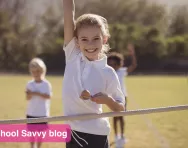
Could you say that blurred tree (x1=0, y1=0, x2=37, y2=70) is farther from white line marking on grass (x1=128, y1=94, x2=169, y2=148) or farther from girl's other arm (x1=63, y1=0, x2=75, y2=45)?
girl's other arm (x1=63, y1=0, x2=75, y2=45)

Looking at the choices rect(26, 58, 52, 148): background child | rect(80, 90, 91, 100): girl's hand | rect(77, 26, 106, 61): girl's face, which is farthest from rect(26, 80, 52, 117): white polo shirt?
rect(80, 90, 91, 100): girl's hand

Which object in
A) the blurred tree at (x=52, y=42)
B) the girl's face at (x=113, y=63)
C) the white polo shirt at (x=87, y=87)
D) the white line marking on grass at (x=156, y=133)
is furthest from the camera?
the blurred tree at (x=52, y=42)

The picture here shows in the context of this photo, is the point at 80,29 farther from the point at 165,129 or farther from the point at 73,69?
the point at 165,129

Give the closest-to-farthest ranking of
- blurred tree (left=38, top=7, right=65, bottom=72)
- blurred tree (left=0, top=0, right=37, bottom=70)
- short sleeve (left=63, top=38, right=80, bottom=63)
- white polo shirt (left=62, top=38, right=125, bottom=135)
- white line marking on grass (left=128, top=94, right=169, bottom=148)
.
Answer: white polo shirt (left=62, top=38, right=125, bottom=135) → short sleeve (left=63, top=38, right=80, bottom=63) → white line marking on grass (left=128, top=94, right=169, bottom=148) → blurred tree (left=0, top=0, right=37, bottom=70) → blurred tree (left=38, top=7, right=65, bottom=72)

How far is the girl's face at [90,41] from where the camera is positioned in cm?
252

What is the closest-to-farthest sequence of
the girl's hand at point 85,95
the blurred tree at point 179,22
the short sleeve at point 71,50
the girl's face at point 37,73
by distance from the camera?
the girl's hand at point 85,95, the short sleeve at point 71,50, the girl's face at point 37,73, the blurred tree at point 179,22

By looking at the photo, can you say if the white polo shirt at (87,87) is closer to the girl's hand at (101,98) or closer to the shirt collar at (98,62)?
the shirt collar at (98,62)

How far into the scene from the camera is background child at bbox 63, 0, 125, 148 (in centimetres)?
249

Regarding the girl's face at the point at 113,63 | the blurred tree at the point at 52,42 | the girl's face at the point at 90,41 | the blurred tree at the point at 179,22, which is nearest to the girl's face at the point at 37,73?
the girl's face at the point at 113,63

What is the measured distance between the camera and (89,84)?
2.49 metres

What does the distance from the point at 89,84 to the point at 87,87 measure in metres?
0.02

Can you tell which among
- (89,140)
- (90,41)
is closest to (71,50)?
(90,41)

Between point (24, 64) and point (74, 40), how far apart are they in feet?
112

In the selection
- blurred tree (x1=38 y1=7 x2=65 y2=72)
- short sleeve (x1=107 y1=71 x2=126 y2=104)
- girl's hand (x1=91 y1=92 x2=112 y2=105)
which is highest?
blurred tree (x1=38 y1=7 x2=65 y2=72)
